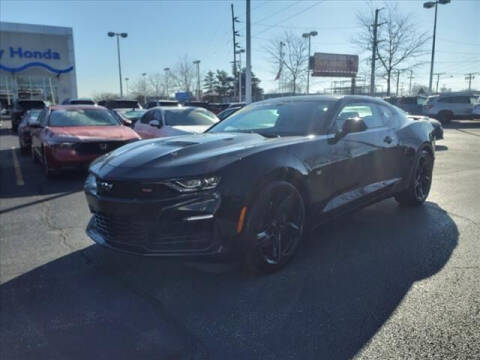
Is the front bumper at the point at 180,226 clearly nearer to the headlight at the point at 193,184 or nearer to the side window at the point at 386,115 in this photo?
the headlight at the point at 193,184

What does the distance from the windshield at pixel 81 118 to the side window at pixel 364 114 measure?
19.3 ft

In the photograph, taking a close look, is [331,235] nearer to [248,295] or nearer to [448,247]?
[448,247]

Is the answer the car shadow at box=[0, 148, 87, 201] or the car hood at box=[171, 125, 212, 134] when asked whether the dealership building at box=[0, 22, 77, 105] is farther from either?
the car hood at box=[171, 125, 212, 134]

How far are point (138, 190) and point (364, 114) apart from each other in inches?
114

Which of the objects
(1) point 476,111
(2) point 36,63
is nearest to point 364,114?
(1) point 476,111

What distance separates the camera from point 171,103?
23.1 meters

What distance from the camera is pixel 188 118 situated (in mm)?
9367

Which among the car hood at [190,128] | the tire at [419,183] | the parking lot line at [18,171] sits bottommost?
the parking lot line at [18,171]

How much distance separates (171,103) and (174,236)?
832 inches

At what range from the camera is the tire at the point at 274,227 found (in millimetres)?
3064

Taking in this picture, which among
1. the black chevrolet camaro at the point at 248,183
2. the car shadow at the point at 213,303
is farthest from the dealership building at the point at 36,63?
the car shadow at the point at 213,303

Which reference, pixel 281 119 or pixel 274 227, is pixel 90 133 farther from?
pixel 274 227

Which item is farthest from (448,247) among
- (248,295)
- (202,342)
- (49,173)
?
(49,173)

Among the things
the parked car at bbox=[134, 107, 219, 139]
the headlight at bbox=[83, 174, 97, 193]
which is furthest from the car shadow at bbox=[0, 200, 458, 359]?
the parked car at bbox=[134, 107, 219, 139]
